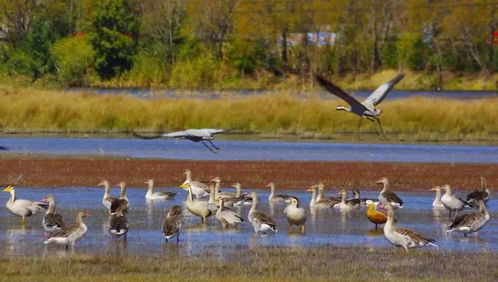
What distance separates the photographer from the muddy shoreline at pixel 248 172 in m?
26.3

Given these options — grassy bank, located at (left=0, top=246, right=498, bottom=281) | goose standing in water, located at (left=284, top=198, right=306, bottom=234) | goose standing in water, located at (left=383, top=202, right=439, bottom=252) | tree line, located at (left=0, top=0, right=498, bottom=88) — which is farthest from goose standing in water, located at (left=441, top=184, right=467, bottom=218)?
tree line, located at (left=0, top=0, right=498, bottom=88)

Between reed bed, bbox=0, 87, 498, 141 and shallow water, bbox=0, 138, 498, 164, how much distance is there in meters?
2.82

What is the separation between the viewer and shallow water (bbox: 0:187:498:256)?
16656 millimetres

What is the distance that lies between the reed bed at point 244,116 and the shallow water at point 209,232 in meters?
19.8

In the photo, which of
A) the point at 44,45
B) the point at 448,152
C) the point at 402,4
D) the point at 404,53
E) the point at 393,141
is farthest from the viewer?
the point at 402,4

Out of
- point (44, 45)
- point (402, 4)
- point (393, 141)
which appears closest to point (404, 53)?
point (402, 4)

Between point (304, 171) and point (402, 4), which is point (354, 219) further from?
point (402, 4)

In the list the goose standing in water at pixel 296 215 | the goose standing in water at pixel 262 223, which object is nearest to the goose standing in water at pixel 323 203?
the goose standing in water at pixel 296 215

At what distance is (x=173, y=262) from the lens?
15.0 meters

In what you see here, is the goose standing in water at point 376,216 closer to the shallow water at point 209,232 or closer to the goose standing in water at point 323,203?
the shallow water at point 209,232

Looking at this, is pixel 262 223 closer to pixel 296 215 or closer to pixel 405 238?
pixel 296 215

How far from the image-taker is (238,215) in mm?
20281

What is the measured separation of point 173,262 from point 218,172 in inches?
542

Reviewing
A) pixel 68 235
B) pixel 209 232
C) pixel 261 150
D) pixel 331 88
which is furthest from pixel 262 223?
pixel 261 150
